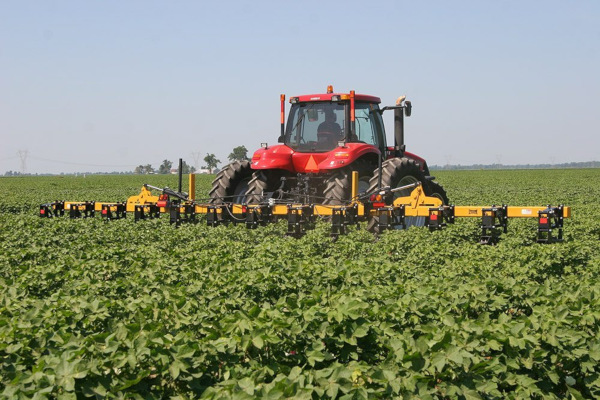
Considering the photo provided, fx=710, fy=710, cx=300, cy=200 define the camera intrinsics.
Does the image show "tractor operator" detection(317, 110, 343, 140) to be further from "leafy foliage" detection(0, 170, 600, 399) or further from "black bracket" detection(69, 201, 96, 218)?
"leafy foliage" detection(0, 170, 600, 399)

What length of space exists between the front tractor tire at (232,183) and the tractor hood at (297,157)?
75 centimetres

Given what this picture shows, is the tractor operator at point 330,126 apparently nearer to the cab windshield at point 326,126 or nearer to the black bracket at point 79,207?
the cab windshield at point 326,126

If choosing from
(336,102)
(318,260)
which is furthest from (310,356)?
(336,102)

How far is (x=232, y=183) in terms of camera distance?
12828 mm

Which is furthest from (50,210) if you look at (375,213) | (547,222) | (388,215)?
(547,222)

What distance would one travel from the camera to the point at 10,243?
9141mm

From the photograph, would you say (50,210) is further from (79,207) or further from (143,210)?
(143,210)

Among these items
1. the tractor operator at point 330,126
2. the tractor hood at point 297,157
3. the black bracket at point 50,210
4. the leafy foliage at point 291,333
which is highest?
the tractor operator at point 330,126

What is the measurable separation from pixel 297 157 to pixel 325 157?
0.50 m

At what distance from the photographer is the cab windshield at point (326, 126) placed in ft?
39.6

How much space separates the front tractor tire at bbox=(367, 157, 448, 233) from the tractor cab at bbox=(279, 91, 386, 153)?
2.64ft

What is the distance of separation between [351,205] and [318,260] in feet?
10.2

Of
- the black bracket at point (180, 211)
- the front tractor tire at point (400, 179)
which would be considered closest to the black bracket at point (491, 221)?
the front tractor tire at point (400, 179)

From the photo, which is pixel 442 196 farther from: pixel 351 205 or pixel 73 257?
pixel 73 257
